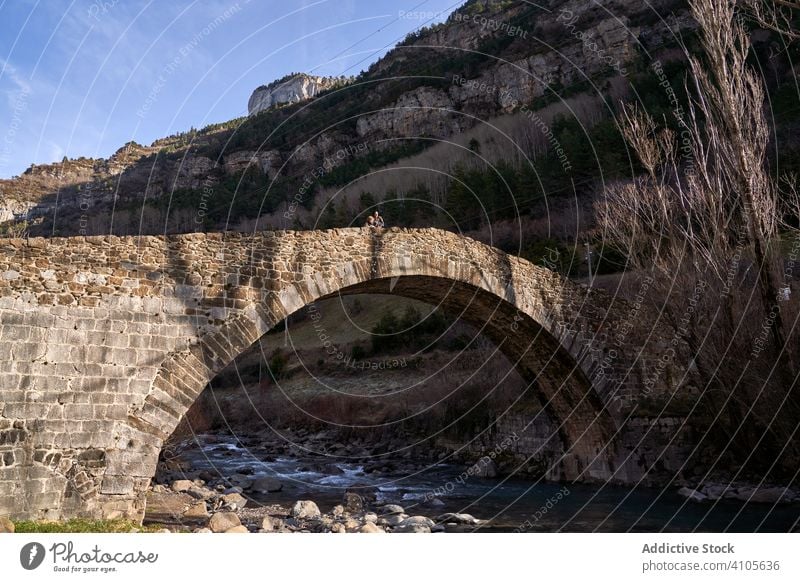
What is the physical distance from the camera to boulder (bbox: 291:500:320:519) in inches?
448

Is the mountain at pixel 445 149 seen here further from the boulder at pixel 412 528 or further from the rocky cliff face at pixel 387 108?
the boulder at pixel 412 528

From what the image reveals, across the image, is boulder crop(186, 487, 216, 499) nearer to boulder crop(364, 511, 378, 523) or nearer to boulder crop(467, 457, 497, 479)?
boulder crop(364, 511, 378, 523)

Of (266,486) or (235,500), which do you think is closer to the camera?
(235,500)

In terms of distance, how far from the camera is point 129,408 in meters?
8.76

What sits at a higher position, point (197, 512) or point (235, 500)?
point (197, 512)

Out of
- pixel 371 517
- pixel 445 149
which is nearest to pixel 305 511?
pixel 371 517

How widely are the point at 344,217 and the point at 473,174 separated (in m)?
9.67

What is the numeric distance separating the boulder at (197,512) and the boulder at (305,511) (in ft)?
5.53

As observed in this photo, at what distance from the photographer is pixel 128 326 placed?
902cm

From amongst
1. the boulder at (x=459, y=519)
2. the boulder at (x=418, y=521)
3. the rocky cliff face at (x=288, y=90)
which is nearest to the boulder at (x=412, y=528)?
the boulder at (x=418, y=521)

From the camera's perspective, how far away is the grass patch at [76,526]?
277 inches

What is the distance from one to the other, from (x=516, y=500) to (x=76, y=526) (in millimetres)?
10058

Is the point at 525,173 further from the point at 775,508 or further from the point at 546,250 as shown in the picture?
the point at 775,508

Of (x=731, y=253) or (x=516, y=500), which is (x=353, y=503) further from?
(x=731, y=253)
